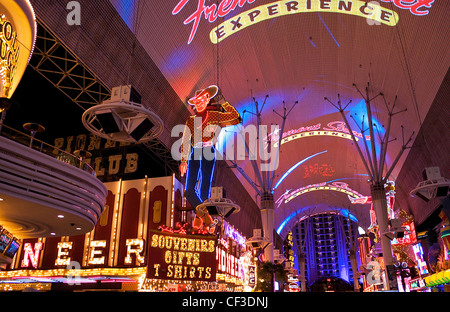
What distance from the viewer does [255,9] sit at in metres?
18.3

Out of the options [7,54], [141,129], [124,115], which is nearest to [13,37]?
[7,54]

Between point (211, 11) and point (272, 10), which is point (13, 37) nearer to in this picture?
point (211, 11)

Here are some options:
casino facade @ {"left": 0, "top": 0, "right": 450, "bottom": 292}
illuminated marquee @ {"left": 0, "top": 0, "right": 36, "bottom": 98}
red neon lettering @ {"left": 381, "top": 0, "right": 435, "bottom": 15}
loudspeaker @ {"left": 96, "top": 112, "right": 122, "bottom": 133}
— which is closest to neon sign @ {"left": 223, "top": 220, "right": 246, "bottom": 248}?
casino facade @ {"left": 0, "top": 0, "right": 450, "bottom": 292}

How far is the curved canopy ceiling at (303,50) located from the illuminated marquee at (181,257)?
7.59 metres

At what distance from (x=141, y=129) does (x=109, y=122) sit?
63 cm

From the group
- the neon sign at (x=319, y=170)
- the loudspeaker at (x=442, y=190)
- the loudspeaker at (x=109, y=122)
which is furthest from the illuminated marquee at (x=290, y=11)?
the neon sign at (x=319, y=170)

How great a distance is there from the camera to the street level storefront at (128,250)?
17125mm

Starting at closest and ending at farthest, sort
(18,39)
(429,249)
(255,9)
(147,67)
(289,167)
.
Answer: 1. (18,39)
2. (147,67)
3. (255,9)
4. (429,249)
5. (289,167)

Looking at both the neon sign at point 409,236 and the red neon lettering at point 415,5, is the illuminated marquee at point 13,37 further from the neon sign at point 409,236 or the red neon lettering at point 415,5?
the neon sign at point 409,236

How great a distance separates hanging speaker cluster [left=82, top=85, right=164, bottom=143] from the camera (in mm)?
7067

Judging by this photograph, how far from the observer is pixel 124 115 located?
24.4 ft
